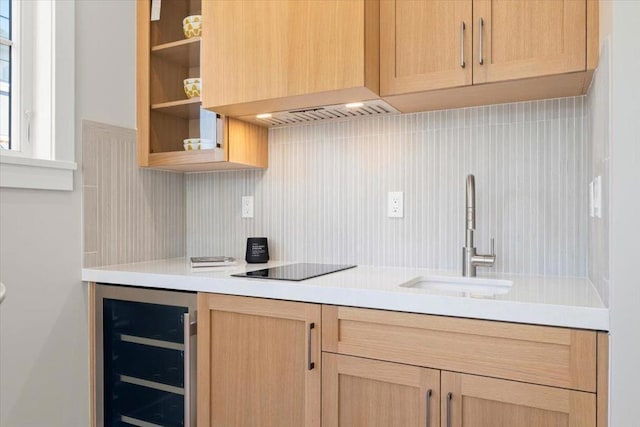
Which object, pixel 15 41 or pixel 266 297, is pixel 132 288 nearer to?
pixel 266 297

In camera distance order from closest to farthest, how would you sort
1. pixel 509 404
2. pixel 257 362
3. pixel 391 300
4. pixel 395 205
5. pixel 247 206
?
pixel 509 404 → pixel 391 300 → pixel 257 362 → pixel 395 205 → pixel 247 206

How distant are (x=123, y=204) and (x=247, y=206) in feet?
1.89

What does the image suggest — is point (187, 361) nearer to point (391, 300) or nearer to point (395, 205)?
point (391, 300)

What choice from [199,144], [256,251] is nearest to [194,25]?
[199,144]

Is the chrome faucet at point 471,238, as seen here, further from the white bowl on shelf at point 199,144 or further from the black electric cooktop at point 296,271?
the white bowl on shelf at point 199,144

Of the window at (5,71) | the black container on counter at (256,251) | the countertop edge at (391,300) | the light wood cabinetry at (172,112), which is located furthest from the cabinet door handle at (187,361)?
the window at (5,71)

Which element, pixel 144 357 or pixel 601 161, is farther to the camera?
pixel 144 357

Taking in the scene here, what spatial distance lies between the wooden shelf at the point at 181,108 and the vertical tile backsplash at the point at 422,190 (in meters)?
0.34

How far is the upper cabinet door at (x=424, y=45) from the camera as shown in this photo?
1.52 m

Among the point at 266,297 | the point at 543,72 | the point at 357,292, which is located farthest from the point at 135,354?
the point at 543,72

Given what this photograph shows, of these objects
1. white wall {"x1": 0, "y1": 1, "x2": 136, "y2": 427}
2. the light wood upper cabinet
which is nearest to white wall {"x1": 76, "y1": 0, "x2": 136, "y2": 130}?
white wall {"x1": 0, "y1": 1, "x2": 136, "y2": 427}

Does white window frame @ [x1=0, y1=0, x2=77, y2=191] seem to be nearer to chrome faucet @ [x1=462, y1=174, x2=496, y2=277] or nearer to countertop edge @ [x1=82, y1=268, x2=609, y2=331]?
countertop edge @ [x1=82, y1=268, x2=609, y2=331]

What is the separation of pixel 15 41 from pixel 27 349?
3.89ft

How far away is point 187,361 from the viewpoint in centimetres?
172
